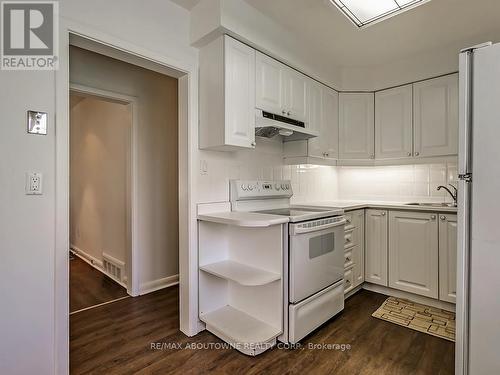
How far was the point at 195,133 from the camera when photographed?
2160 millimetres

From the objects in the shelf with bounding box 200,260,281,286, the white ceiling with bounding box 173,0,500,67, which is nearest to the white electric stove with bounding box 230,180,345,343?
the shelf with bounding box 200,260,281,286

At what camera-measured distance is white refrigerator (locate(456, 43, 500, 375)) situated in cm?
123

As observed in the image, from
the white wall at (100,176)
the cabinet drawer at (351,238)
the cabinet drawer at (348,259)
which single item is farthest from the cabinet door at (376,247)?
the white wall at (100,176)

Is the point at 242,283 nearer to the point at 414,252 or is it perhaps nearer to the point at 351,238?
the point at 351,238

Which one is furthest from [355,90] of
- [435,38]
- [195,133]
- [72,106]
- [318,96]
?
[72,106]

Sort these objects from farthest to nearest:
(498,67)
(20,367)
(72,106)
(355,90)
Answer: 1. (72,106)
2. (355,90)
3. (20,367)
4. (498,67)

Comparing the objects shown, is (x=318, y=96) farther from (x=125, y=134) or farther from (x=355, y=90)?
(x=125, y=134)

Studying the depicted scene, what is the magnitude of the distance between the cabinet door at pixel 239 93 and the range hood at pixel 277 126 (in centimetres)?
9

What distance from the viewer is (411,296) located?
2.77m

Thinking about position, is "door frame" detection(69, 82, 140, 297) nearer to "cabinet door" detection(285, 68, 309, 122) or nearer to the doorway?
the doorway

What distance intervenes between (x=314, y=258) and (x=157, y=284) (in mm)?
1880

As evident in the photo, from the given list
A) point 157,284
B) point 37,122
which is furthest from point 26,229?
point 157,284

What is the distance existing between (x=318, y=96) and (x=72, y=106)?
12.8 feet

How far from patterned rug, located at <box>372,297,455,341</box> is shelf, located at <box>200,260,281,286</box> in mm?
1199
